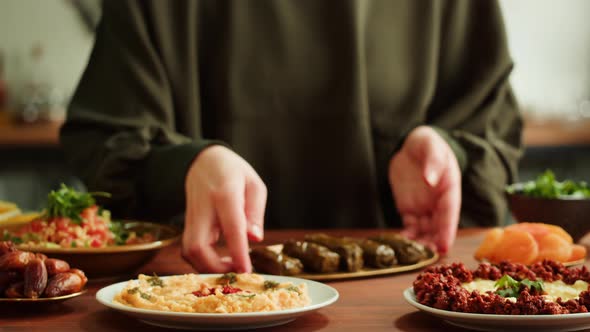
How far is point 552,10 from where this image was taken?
5.00 m

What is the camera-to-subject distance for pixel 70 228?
4.36 ft

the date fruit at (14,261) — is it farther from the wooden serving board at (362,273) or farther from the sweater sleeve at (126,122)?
the sweater sleeve at (126,122)

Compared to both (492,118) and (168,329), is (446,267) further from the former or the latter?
(492,118)

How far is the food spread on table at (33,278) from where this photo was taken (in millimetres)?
1035

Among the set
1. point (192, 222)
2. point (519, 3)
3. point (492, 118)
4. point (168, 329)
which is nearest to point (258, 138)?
point (492, 118)

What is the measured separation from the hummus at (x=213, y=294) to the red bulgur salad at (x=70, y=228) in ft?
0.89

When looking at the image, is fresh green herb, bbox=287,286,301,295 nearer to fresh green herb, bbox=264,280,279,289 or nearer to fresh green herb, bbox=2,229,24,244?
fresh green herb, bbox=264,280,279,289

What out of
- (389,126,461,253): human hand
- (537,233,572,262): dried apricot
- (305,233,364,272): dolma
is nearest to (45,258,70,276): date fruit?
(305,233,364,272): dolma

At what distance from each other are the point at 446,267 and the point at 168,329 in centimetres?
41

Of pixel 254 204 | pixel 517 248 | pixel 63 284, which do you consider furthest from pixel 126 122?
pixel 517 248

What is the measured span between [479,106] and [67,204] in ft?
3.78

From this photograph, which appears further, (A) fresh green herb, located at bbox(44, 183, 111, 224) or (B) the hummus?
(A) fresh green herb, located at bbox(44, 183, 111, 224)

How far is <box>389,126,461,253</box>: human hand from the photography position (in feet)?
5.08

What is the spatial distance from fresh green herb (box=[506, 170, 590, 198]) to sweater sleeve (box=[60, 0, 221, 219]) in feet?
2.46
